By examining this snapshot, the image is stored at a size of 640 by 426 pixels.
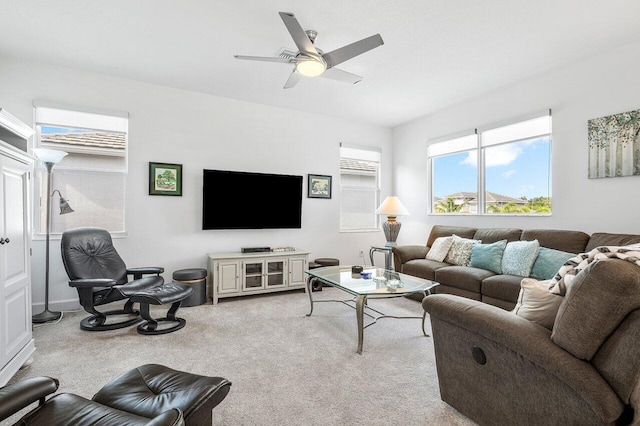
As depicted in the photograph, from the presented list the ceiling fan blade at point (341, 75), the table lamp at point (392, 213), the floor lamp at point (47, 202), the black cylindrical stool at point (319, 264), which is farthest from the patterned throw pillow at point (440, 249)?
the floor lamp at point (47, 202)

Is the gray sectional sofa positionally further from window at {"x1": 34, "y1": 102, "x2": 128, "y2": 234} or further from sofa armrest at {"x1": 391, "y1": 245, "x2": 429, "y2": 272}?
window at {"x1": 34, "y1": 102, "x2": 128, "y2": 234}

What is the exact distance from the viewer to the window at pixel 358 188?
5.36 m

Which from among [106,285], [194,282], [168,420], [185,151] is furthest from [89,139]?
[168,420]

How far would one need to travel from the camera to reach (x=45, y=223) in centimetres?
337

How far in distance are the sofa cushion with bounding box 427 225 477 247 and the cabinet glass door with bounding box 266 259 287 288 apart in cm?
225

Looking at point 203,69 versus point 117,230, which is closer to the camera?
point 203,69

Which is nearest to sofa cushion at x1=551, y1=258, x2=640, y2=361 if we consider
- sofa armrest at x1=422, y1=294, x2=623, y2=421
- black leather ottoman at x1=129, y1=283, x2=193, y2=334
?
sofa armrest at x1=422, y1=294, x2=623, y2=421

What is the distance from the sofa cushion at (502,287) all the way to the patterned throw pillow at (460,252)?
0.59m

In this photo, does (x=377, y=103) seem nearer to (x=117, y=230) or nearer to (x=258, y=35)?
(x=258, y=35)

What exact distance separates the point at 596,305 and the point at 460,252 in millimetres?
2866

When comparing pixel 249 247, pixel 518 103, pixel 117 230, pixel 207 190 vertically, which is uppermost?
pixel 518 103

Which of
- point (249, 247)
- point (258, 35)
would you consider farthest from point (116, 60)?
point (249, 247)

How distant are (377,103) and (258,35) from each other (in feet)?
7.35

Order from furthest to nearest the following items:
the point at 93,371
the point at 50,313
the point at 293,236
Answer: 1. the point at 293,236
2. the point at 50,313
3. the point at 93,371
